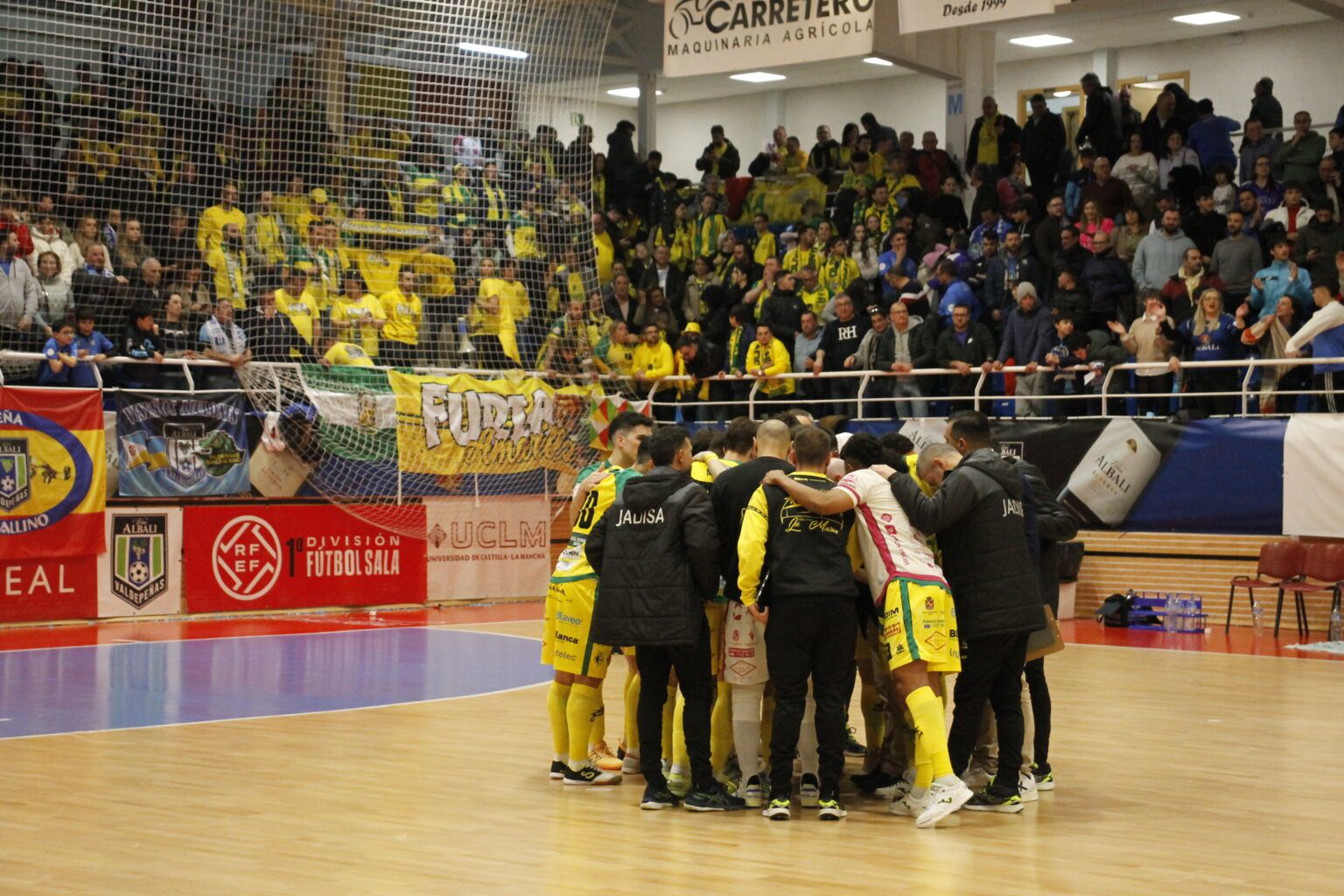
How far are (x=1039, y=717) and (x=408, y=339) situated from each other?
12455 mm

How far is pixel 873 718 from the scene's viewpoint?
945 centimetres

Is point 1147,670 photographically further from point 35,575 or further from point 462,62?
point 35,575

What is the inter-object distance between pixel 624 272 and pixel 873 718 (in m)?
16.2

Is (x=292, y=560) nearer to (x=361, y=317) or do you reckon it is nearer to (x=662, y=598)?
(x=361, y=317)

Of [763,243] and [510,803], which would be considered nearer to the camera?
[510,803]

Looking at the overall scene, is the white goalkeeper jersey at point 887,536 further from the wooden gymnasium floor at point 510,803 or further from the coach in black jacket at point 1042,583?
the wooden gymnasium floor at point 510,803

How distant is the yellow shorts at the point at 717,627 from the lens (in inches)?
355

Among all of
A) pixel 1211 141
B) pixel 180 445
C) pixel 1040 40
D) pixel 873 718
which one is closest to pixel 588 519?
pixel 873 718

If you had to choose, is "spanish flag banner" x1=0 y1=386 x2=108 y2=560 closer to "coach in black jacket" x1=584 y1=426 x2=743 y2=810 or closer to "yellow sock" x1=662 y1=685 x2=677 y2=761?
"yellow sock" x1=662 y1=685 x2=677 y2=761

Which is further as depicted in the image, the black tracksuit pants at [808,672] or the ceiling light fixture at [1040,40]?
the ceiling light fixture at [1040,40]

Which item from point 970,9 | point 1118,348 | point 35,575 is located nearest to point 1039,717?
point 970,9

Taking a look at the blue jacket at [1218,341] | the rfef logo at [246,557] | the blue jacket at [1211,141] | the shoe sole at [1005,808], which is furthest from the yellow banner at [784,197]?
the shoe sole at [1005,808]

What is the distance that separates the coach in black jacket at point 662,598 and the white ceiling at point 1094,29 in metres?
18.4

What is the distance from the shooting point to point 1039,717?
30.7 feet
